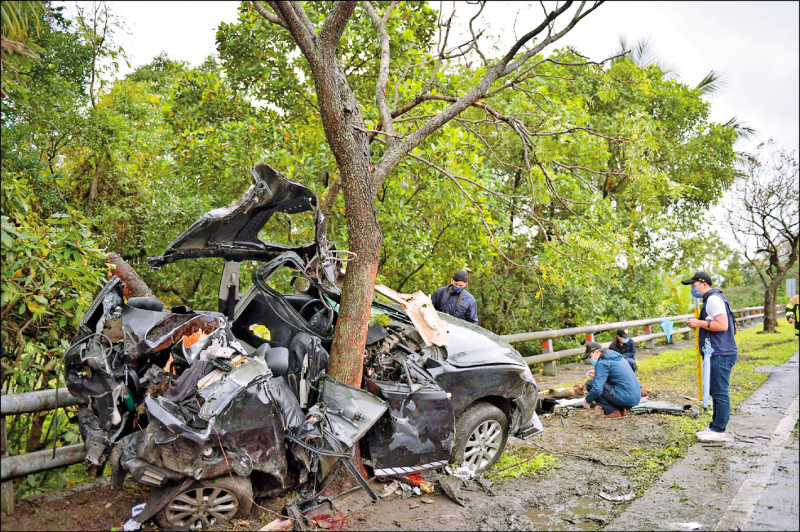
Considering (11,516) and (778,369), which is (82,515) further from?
(778,369)

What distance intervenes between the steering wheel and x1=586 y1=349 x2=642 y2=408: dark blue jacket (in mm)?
4036

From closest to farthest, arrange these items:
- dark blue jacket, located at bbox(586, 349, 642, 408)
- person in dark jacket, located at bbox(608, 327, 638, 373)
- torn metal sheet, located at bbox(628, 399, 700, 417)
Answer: dark blue jacket, located at bbox(586, 349, 642, 408), torn metal sheet, located at bbox(628, 399, 700, 417), person in dark jacket, located at bbox(608, 327, 638, 373)

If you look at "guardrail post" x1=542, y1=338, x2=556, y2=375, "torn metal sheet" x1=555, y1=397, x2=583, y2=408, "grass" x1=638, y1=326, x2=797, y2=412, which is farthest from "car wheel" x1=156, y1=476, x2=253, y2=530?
"guardrail post" x1=542, y1=338, x2=556, y2=375

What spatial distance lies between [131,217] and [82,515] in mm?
7746

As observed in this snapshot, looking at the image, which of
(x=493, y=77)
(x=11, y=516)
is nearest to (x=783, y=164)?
(x=493, y=77)

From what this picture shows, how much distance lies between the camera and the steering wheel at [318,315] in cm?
540

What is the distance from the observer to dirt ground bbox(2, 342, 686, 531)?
4.07 meters

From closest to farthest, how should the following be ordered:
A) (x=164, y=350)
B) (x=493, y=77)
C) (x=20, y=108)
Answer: (x=164, y=350)
(x=493, y=77)
(x=20, y=108)

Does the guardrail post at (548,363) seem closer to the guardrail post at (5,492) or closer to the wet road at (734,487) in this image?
the wet road at (734,487)

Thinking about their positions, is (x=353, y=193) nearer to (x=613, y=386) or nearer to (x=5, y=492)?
(x=5, y=492)

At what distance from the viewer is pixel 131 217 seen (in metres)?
10.8

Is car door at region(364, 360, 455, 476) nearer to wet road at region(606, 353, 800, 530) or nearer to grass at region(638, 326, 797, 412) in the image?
wet road at region(606, 353, 800, 530)

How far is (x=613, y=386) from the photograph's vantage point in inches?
307

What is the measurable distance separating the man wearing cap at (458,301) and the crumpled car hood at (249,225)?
3306mm
